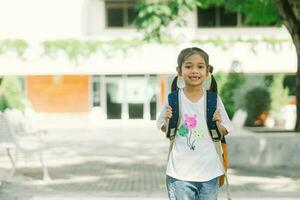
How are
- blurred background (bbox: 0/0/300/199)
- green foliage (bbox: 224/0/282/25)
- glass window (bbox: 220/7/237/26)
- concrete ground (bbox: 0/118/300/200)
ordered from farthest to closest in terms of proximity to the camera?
glass window (bbox: 220/7/237/26)
blurred background (bbox: 0/0/300/199)
green foliage (bbox: 224/0/282/25)
concrete ground (bbox: 0/118/300/200)

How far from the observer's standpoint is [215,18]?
124ft

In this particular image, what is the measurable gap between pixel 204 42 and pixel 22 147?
24.2 m

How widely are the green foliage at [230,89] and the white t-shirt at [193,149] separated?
84.7ft

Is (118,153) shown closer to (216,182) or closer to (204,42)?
(216,182)

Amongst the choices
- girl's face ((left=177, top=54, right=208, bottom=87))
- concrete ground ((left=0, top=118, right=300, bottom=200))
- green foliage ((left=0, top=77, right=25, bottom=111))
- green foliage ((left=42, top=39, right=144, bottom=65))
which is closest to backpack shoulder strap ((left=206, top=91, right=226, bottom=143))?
girl's face ((left=177, top=54, right=208, bottom=87))

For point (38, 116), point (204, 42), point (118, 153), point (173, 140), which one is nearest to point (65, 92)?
point (38, 116)

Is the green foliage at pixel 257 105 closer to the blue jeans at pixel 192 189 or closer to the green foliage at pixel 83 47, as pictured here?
the green foliage at pixel 83 47

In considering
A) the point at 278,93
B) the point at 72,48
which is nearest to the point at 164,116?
the point at 278,93

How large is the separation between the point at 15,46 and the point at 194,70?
100 feet

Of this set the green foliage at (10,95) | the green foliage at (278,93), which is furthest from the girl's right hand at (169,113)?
the green foliage at (278,93)

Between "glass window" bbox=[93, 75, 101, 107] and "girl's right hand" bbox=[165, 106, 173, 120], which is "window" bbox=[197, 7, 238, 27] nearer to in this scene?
"glass window" bbox=[93, 75, 101, 107]

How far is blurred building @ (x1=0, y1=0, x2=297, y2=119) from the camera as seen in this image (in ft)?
113

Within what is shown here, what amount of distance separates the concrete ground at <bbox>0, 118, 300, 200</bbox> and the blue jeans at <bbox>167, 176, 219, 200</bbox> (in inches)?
130

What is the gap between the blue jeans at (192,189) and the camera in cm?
467
